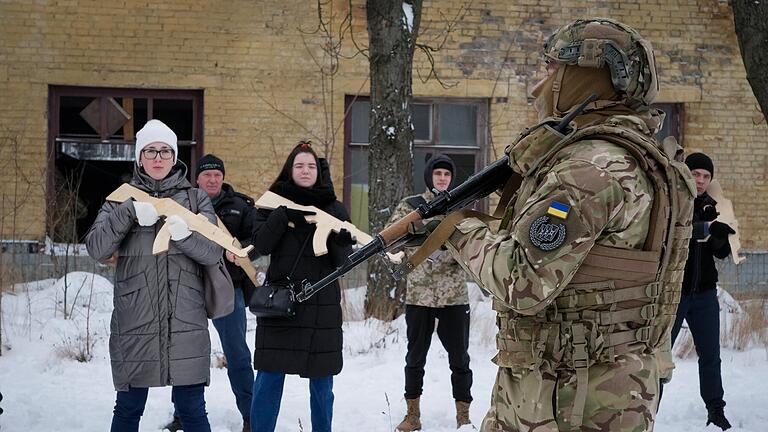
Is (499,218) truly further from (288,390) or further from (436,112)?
(436,112)

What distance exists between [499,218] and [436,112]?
9183 millimetres

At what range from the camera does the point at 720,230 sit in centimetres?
641

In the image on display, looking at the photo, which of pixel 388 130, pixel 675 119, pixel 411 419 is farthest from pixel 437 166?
pixel 675 119

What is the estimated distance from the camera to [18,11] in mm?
11250

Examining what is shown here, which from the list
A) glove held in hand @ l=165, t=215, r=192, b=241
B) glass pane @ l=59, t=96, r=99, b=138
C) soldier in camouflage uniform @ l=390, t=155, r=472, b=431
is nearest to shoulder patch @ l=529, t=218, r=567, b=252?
glove held in hand @ l=165, t=215, r=192, b=241

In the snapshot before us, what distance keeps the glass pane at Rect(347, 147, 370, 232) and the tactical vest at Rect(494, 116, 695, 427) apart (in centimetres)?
927

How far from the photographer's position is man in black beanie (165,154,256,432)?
19.5 feet

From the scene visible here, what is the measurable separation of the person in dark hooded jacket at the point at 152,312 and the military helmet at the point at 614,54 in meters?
2.43

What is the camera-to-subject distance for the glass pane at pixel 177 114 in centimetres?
1173

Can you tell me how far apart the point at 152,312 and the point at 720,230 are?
4.08 metres

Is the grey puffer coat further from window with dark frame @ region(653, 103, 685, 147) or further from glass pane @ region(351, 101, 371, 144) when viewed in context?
window with dark frame @ region(653, 103, 685, 147)

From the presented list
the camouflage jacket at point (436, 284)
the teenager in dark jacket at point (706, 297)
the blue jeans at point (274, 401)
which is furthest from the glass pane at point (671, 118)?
the blue jeans at point (274, 401)

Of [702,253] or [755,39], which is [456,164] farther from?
[755,39]

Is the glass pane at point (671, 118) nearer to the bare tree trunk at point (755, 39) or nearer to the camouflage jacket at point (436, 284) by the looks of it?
the bare tree trunk at point (755, 39)
